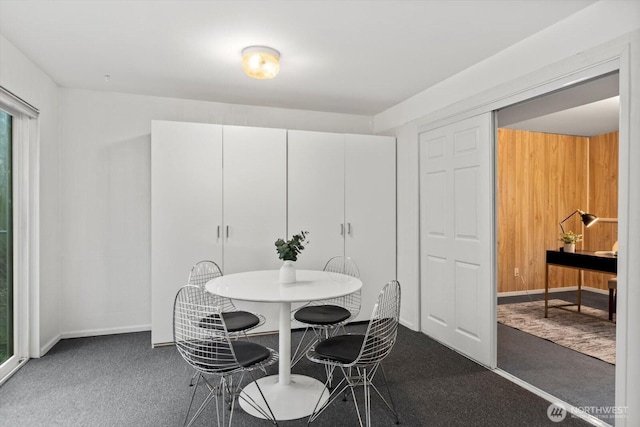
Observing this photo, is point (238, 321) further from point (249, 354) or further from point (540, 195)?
point (540, 195)

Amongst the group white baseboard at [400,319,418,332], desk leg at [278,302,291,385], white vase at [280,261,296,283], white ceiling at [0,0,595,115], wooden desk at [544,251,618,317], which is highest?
white ceiling at [0,0,595,115]

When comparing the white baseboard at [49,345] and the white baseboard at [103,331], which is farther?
the white baseboard at [103,331]

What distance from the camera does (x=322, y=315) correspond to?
293cm

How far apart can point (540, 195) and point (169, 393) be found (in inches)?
229

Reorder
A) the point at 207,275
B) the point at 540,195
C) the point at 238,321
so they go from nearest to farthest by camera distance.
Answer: the point at 238,321
the point at 207,275
the point at 540,195

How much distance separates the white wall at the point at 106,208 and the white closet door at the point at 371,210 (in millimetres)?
2048

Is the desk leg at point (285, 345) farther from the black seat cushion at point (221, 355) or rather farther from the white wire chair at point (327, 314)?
the black seat cushion at point (221, 355)

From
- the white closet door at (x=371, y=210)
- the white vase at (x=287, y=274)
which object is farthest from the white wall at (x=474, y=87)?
the white vase at (x=287, y=274)

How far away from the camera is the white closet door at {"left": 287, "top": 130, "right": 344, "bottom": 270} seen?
159 inches

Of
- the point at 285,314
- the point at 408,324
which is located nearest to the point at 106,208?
the point at 285,314

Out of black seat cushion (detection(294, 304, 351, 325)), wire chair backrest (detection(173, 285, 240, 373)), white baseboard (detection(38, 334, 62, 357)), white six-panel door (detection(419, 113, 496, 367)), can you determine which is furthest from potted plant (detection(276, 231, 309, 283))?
white baseboard (detection(38, 334, 62, 357))

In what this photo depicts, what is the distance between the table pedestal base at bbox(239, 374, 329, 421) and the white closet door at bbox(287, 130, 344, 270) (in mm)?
1474

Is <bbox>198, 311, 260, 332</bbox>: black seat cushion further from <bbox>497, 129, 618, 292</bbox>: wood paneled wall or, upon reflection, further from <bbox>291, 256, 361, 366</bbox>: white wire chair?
<bbox>497, 129, 618, 292</bbox>: wood paneled wall

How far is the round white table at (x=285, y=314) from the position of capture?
2348 mm
